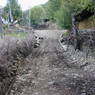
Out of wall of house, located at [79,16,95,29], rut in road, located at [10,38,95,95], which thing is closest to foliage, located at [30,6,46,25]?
wall of house, located at [79,16,95,29]

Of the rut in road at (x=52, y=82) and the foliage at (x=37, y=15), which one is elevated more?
the foliage at (x=37, y=15)

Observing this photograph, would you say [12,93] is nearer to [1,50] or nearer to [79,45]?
[1,50]

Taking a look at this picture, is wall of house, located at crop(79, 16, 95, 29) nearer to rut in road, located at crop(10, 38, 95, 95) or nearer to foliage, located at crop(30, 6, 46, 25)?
rut in road, located at crop(10, 38, 95, 95)

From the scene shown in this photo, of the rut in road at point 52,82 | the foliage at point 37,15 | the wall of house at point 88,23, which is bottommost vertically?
the rut in road at point 52,82

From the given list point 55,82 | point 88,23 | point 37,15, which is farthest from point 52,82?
point 37,15

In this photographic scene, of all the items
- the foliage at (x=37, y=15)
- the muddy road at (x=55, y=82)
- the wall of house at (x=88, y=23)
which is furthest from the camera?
the foliage at (x=37, y=15)

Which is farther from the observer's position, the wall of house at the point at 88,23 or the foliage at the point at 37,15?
the foliage at the point at 37,15

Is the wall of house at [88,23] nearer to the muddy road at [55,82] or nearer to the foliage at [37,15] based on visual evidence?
the muddy road at [55,82]

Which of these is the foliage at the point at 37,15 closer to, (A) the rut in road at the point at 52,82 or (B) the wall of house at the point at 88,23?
(B) the wall of house at the point at 88,23

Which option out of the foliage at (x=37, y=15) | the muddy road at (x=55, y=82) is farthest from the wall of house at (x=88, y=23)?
the foliage at (x=37, y=15)

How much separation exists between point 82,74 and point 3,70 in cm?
334

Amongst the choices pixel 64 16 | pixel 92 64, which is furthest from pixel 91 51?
pixel 64 16

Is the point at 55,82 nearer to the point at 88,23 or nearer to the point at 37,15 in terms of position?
the point at 88,23

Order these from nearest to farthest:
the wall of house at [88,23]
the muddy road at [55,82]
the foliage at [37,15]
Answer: the muddy road at [55,82], the wall of house at [88,23], the foliage at [37,15]
